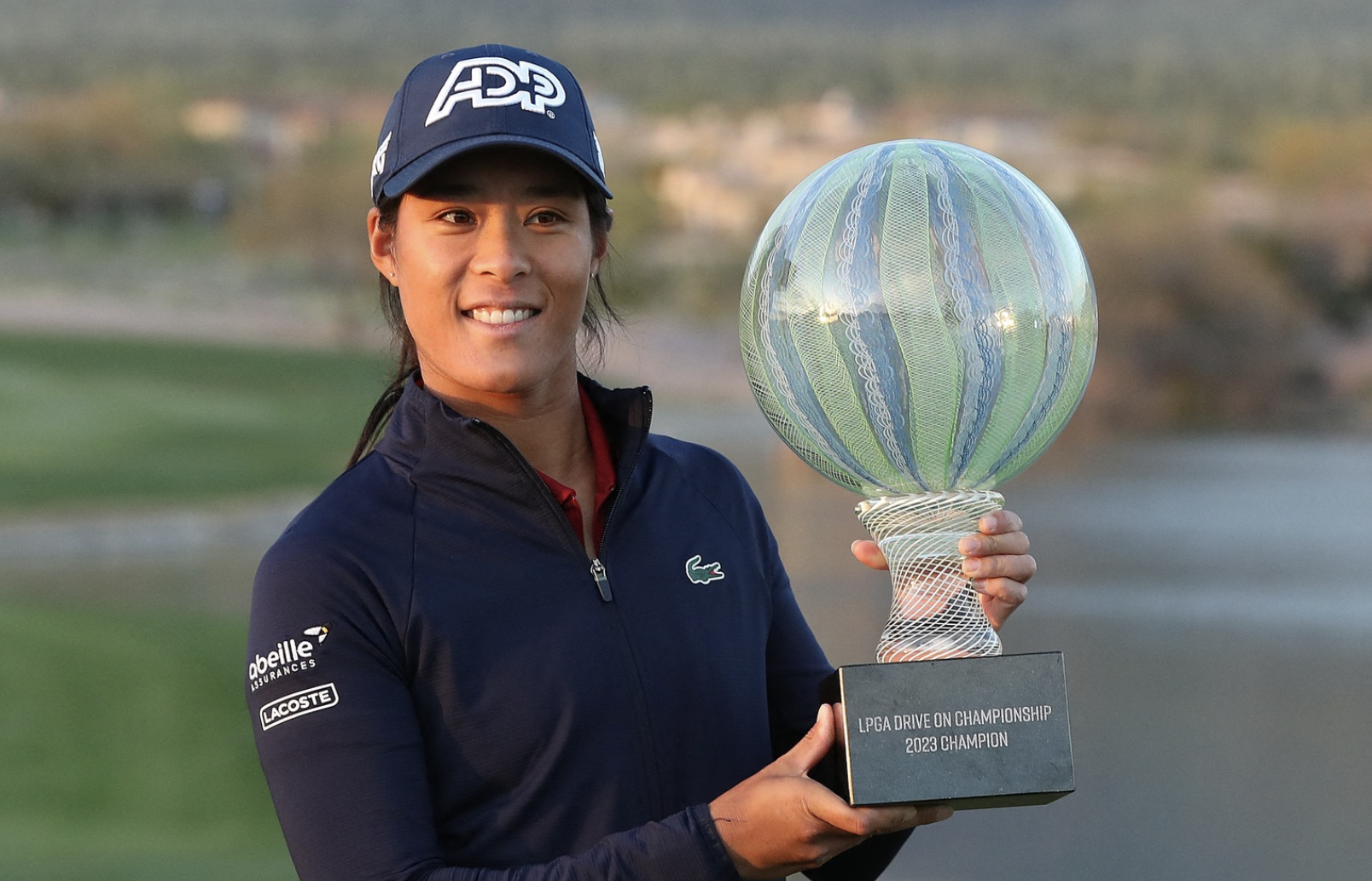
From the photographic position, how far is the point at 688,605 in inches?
75.2

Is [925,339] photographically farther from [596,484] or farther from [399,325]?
[399,325]

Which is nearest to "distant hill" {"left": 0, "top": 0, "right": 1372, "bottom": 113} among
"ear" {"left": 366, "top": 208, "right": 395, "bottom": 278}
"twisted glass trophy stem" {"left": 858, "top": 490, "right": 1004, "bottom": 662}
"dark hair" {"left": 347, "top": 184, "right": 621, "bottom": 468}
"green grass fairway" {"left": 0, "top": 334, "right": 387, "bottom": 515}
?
"green grass fairway" {"left": 0, "top": 334, "right": 387, "bottom": 515}

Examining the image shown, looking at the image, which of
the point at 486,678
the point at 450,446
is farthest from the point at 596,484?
the point at 486,678

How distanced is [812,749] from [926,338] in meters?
0.48

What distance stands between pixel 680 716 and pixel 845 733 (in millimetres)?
215

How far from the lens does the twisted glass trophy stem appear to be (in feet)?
6.20

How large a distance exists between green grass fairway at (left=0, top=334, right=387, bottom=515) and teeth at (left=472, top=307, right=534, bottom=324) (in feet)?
55.6

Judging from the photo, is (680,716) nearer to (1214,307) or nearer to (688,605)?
(688,605)

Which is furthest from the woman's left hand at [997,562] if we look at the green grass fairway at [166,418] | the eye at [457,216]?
the green grass fairway at [166,418]

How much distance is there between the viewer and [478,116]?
1828mm

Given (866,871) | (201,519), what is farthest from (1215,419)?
(866,871)

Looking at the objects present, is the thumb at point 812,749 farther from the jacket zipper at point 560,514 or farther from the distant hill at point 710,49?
the distant hill at point 710,49

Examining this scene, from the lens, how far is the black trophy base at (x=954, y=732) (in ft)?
5.58

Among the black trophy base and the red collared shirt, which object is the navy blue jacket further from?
the black trophy base
